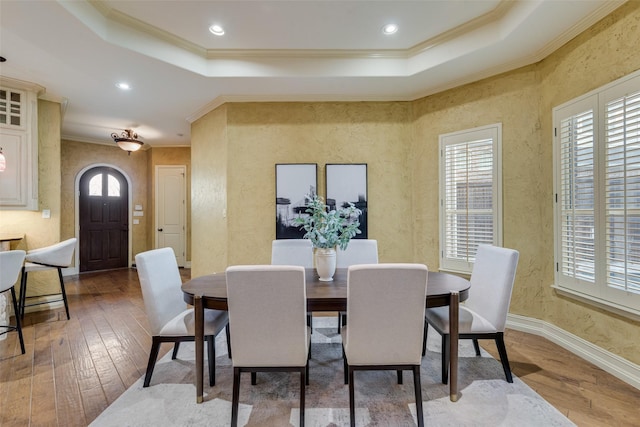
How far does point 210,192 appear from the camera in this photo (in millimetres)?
4156

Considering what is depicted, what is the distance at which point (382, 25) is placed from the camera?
2736 millimetres

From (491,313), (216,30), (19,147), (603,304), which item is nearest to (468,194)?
(603,304)

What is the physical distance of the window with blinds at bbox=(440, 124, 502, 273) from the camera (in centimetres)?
319

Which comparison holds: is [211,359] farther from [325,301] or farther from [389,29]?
[389,29]

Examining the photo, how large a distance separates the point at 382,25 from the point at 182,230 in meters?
5.78

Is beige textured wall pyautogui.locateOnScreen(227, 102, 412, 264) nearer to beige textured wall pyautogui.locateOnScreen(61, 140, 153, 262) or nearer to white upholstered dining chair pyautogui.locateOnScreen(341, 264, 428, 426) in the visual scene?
white upholstered dining chair pyautogui.locateOnScreen(341, 264, 428, 426)

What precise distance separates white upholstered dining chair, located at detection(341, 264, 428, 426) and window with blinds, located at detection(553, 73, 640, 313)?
177cm

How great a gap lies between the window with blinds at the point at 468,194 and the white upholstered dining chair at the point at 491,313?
1084mm

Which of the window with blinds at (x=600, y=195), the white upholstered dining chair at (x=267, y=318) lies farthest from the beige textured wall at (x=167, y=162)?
the window with blinds at (x=600, y=195)

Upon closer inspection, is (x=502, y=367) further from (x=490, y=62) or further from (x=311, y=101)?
(x=311, y=101)

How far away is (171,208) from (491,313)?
21.2 ft

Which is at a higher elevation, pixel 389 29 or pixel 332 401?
pixel 389 29

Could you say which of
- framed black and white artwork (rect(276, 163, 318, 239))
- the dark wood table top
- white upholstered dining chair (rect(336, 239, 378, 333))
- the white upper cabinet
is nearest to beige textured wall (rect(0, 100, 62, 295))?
the white upper cabinet

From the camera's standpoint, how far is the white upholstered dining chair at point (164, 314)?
79.2 inches
